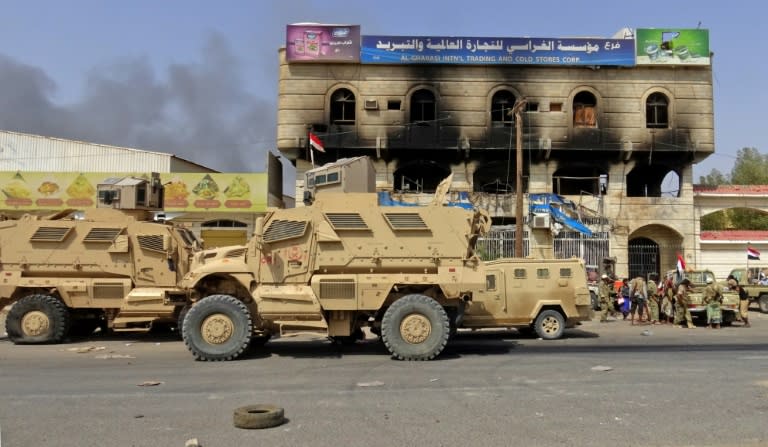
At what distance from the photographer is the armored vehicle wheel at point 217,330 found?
32.2 feet

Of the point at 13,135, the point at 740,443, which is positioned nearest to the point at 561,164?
the point at 740,443

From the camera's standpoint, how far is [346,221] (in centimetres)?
1012

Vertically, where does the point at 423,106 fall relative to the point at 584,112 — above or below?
above

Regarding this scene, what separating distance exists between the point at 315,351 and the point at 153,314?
3.86 m

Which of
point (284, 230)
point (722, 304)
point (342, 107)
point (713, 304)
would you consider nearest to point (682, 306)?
point (713, 304)

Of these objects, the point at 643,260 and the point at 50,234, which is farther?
the point at 643,260

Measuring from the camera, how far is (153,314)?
488 inches

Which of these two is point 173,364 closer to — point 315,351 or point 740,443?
point 315,351

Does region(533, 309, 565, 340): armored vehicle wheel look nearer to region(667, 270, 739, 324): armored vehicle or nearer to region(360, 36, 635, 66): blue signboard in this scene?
region(667, 270, 739, 324): armored vehicle

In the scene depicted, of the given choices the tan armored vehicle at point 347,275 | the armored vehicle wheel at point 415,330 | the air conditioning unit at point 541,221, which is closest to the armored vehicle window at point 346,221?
Result: the tan armored vehicle at point 347,275

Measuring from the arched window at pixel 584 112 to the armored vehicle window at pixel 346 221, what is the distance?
20.0 metres

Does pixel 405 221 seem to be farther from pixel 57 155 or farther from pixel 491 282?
pixel 57 155

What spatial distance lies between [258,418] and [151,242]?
8.36 metres

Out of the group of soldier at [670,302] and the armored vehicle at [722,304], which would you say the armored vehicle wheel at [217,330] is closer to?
the group of soldier at [670,302]
